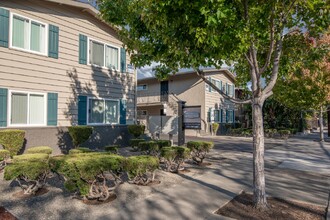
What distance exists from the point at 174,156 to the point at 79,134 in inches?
206

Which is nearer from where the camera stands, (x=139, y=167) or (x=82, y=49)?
(x=139, y=167)

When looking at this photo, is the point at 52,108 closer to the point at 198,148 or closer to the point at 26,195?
the point at 26,195

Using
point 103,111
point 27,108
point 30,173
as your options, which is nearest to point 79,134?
point 27,108

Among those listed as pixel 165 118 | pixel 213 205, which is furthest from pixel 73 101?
pixel 213 205

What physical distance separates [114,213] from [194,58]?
340cm

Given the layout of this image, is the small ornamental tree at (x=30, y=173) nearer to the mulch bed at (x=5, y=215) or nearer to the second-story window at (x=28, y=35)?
the mulch bed at (x=5, y=215)

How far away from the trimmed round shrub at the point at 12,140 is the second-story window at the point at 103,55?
5215mm

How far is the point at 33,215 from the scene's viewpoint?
15.5ft

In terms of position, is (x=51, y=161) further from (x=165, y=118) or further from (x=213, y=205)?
(x=165, y=118)

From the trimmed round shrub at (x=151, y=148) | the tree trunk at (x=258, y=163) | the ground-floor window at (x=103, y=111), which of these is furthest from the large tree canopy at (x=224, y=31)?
the ground-floor window at (x=103, y=111)

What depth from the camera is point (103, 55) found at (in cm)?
1360

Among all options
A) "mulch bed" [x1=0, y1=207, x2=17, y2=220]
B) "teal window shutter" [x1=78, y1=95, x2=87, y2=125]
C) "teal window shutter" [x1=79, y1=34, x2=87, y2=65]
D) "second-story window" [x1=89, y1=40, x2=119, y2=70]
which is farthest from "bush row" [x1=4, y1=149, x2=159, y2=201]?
"second-story window" [x1=89, y1=40, x2=119, y2=70]

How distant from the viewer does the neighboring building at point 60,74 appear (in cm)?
986

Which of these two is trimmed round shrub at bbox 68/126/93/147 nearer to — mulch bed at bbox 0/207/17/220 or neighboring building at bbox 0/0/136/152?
neighboring building at bbox 0/0/136/152
